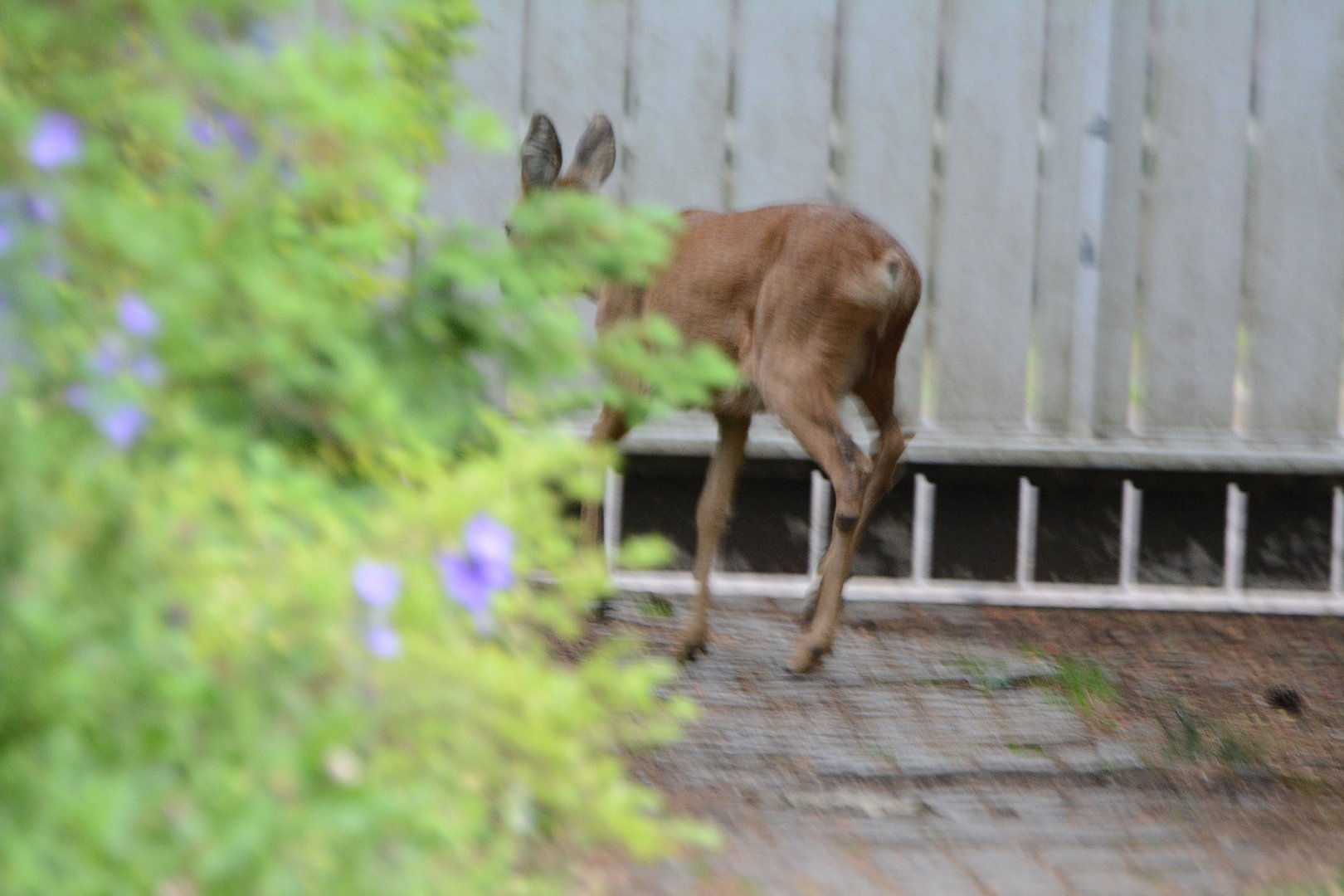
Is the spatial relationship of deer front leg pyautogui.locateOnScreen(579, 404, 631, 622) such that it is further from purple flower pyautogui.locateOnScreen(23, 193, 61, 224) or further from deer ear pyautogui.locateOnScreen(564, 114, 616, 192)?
purple flower pyautogui.locateOnScreen(23, 193, 61, 224)

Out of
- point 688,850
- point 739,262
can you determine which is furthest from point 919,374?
point 688,850

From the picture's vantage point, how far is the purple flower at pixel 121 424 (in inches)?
58.2

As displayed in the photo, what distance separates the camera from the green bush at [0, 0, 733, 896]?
1.43m

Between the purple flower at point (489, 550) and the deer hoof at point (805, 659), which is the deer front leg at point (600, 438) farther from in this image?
the purple flower at point (489, 550)

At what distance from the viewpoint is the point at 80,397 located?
1521 millimetres

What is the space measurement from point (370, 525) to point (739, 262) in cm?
409

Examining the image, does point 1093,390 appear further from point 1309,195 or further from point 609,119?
point 609,119

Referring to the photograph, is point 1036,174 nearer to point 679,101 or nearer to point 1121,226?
point 1121,226

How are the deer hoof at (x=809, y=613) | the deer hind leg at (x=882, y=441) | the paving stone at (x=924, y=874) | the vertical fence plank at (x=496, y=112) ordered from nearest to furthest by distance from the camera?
the paving stone at (x=924, y=874), the deer hind leg at (x=882, y=441), the deer hoof at (x=809, y=613), the vertical fence plank at (x=496, y=112)

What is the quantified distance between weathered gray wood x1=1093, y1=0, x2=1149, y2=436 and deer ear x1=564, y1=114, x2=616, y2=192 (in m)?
2.13

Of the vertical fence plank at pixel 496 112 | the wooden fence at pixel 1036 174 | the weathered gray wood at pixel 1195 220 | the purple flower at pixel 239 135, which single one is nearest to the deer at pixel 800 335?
the vertical fence plank at pixel 496 112

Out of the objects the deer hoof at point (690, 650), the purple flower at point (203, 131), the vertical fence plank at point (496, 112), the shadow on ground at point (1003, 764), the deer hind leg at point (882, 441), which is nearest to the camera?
the purple flower at point (203, 131)

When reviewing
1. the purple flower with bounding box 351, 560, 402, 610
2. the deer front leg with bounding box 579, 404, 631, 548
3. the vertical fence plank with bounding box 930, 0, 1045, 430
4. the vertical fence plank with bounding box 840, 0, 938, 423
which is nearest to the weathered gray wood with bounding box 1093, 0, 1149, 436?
the vertical fence plank with bounding box 930, 0, 1045, 430

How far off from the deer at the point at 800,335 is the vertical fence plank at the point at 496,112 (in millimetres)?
676
